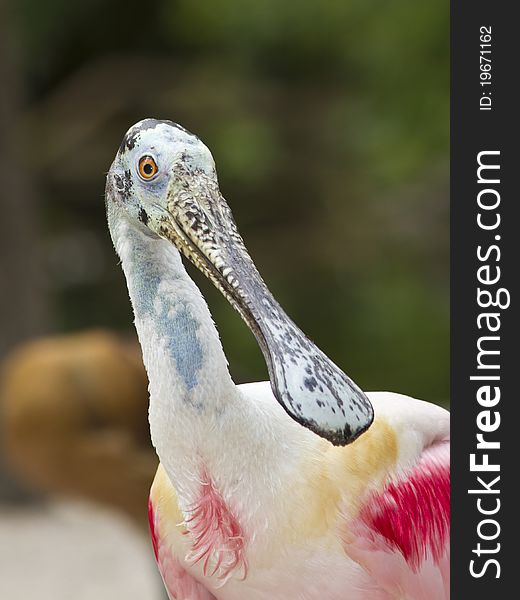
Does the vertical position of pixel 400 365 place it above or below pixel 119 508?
above

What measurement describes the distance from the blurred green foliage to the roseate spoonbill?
4072 millimetres

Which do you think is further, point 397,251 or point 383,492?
point 397,251

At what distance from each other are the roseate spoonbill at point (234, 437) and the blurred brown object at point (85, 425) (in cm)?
133

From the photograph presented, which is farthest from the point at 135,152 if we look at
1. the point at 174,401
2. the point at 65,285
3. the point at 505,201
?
the point at 65,285

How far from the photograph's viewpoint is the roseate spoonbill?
3.56 feet

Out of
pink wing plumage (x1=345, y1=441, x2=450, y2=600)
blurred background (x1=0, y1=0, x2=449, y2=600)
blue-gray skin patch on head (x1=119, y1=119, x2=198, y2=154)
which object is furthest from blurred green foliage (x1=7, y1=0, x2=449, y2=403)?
blue-gray skin patch on head (x1=119, y1=119, x2=198, y2=154)

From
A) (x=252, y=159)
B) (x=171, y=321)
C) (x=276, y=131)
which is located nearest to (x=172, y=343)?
(x=171, y=321)

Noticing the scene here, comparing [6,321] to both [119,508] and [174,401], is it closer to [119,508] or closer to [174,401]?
[119,508]

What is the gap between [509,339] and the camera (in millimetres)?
1172

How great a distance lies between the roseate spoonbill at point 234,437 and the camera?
42.7 inches

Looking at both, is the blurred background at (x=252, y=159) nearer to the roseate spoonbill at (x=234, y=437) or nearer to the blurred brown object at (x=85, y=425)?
the blurred brown object at (x=85, y=425)

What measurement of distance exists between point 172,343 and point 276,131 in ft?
18.8

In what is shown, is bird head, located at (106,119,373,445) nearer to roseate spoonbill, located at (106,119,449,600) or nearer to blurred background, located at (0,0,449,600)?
roseate spoonbill, located at (106,119,449,600)

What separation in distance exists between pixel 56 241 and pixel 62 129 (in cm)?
121
